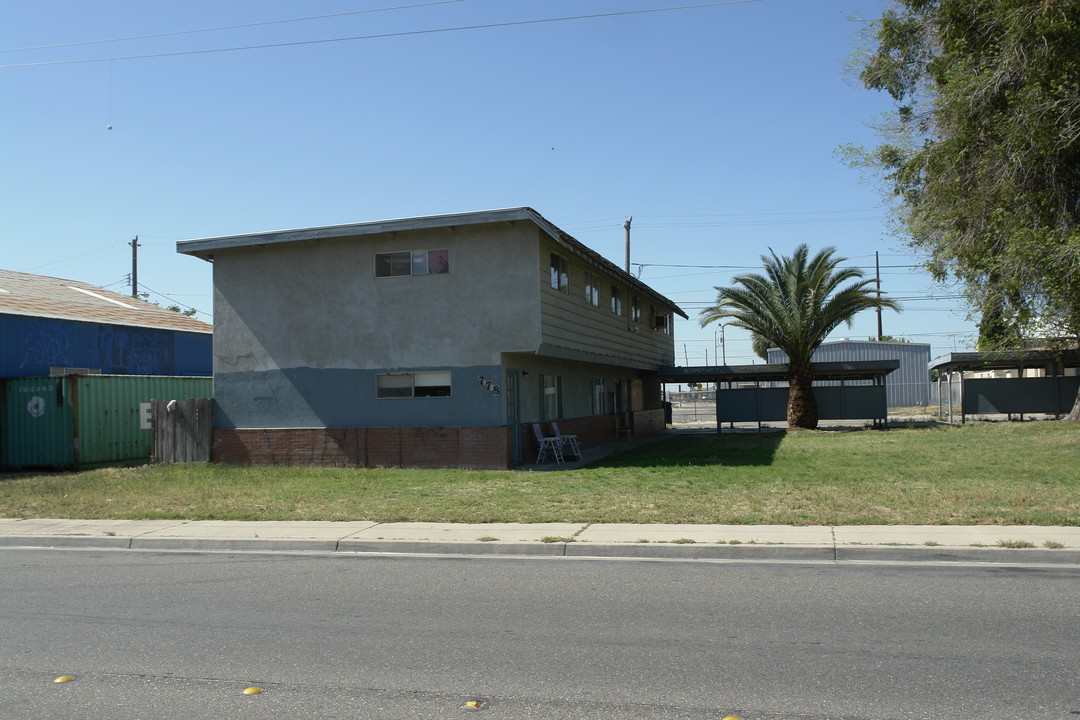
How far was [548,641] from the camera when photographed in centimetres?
619

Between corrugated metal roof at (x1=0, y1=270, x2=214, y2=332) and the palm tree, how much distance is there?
17408 millimetres

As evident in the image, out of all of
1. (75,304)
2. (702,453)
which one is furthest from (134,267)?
(702,453)

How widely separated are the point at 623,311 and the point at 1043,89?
46.3ft

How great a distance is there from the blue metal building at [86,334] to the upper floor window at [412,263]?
7.44 metres

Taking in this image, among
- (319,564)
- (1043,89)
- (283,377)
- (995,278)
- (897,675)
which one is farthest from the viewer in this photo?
(283,377)

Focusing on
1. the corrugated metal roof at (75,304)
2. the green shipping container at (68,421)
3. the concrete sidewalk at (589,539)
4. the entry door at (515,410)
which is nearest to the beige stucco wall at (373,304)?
the entry door at (515,410)

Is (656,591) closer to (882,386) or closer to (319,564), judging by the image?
(319,564)

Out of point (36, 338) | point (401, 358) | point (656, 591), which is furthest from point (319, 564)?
point (36, 338)

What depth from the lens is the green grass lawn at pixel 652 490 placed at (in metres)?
11.4

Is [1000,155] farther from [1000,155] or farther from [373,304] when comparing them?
[373,304]

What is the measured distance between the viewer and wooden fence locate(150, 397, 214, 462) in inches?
814

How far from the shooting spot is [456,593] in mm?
7832

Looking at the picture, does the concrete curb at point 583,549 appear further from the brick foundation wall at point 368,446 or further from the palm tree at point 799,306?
the palm tree at point 799,306

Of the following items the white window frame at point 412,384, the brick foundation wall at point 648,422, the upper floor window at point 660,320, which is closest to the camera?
the white window frame at point 412,384
